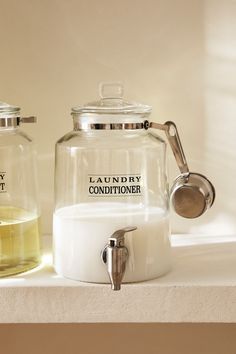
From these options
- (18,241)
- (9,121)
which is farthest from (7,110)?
(18,241)

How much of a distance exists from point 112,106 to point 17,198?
0.13 meters

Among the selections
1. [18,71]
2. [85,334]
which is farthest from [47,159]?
[85,334]

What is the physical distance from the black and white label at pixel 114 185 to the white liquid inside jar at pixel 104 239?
0.01 meters

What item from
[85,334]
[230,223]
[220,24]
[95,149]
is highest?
[220,24]

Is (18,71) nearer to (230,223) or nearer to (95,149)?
(95,149)

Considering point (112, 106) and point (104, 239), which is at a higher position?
point (112, 106)

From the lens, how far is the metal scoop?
543 mm

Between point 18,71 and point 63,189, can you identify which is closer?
point 63,189

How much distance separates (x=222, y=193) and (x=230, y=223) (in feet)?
0.11

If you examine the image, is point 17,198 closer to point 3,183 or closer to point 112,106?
point 3,183

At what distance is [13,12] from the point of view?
63 cm

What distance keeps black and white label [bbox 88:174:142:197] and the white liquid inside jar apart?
0.01 meters

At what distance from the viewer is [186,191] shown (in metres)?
0.54

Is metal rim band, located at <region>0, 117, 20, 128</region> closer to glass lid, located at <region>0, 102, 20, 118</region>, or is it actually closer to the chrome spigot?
glass lid, located at <region>0, 102, 20, 118</region>
